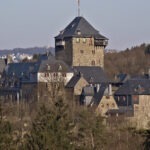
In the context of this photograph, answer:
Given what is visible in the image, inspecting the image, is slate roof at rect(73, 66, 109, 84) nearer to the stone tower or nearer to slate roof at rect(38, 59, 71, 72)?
slate roof at rect(38, 59, 71, 72)

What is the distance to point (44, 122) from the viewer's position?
25.2 m

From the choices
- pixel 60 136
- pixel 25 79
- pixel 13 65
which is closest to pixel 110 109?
pixel 25 79

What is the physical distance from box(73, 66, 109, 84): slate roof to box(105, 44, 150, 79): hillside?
11590 mm

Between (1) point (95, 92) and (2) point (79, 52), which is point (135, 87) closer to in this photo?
(1) point (95, 92)

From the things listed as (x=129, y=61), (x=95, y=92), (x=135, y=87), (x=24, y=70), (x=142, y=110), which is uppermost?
(x=129, y=61)

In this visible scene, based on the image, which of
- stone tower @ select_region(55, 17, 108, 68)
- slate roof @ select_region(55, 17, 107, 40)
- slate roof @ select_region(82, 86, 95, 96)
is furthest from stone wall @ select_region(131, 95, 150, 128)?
slate roof @ select_region(55, 17, 107, 40)

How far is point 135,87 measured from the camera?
196ft

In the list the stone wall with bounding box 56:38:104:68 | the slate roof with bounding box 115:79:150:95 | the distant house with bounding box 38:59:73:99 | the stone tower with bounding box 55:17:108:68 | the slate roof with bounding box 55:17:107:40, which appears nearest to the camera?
the slate roof with bounding box 115:79:150:95

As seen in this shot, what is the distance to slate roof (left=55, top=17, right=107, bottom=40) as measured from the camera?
70875 millimetres

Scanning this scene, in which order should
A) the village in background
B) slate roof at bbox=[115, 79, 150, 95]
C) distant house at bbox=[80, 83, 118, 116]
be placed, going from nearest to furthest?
1. the village in background
2. distant house at bbox=[80, 83, 118, 116]
3. slate roof at bbox=[115, 79, 150, 95]

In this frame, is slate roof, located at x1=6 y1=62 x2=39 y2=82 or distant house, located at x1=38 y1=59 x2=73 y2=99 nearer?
distant house, located at x1=38 y1=59 x2=73 y2=99

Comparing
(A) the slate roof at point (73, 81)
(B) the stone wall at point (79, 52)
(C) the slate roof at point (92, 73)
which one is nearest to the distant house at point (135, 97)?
(C) the slate roof at point (92, 73)

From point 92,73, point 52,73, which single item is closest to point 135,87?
point 92,73

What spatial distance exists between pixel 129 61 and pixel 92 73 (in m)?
24.0
